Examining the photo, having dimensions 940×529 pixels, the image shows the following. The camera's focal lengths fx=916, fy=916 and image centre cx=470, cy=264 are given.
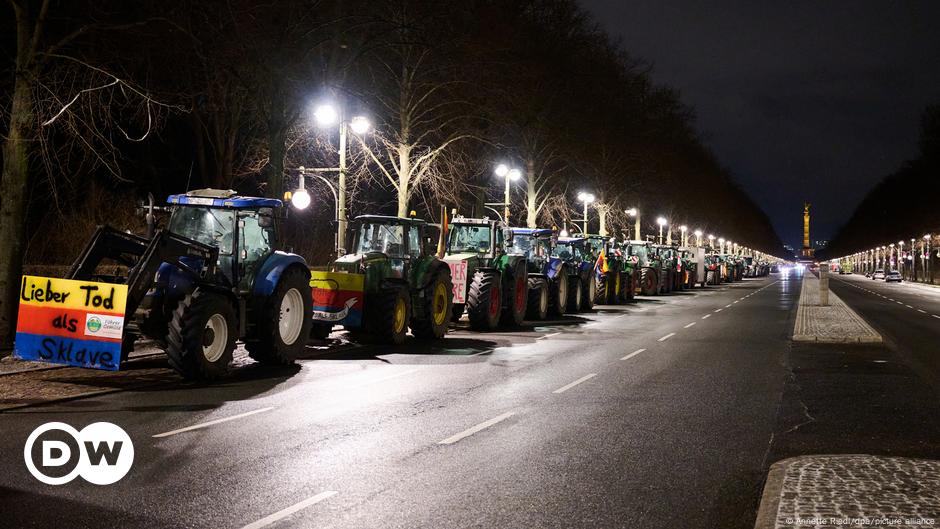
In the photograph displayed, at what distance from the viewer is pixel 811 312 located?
104 ft

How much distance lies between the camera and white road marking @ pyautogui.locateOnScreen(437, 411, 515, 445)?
30.5ft

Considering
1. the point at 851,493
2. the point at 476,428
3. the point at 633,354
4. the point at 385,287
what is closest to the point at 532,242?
the point at 385,287

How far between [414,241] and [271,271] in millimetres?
5503

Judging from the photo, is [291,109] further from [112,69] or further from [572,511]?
[572,511]

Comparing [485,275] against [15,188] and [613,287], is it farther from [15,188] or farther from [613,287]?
[613,287]

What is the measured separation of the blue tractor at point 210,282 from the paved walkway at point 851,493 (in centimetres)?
836

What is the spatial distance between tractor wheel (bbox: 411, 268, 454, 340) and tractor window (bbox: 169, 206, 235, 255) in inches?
243

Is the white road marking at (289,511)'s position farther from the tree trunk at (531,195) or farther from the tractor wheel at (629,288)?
the tree trunk at (531,195)

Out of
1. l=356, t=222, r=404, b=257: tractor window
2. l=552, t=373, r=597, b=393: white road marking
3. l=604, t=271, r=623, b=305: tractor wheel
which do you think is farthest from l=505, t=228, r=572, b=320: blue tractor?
l=552, t=373, r=597, b=393: white road marking

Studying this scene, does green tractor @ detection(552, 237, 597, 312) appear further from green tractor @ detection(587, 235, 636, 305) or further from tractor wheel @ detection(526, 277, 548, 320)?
tractor wheel @ detection(526, 277, 548, 320)

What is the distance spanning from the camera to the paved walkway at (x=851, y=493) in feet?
20.5

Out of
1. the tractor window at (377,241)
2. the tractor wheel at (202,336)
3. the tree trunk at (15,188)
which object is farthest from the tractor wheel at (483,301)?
the tree trunk at (15,188)

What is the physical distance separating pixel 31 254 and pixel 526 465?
19191 mm

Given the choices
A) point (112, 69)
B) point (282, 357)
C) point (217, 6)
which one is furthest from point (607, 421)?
point (112, 69)
